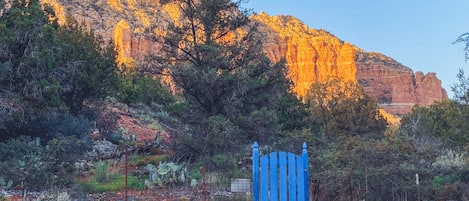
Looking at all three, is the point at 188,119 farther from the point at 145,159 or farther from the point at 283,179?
the point at 283,179

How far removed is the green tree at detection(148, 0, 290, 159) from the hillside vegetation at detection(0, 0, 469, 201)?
31 mm

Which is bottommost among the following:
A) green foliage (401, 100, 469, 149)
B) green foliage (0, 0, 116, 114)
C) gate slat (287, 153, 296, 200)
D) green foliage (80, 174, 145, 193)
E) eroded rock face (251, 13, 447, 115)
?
green foliage (80, 174, 145, 193)

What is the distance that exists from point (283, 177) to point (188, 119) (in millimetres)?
7821

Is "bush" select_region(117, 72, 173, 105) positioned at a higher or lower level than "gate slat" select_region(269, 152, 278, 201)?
higher

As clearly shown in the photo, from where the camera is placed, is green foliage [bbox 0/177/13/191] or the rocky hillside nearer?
green foliage [bbox 0/177/13/191]

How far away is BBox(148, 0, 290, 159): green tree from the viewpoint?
13438 mm

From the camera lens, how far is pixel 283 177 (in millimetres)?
6801

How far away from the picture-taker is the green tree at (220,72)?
13.4m

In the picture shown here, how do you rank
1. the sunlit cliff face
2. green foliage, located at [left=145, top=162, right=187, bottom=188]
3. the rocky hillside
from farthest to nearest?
the sunlit cliff face, the rocky hillside, green foliage, located at [left=145, top=162, right=187, bottom=188]

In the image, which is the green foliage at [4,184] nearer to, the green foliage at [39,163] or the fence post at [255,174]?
the green foliage at [39,163]

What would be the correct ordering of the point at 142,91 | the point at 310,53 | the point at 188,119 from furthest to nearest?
the point at 310,53 < the point at 142,91 < the point at 188,119

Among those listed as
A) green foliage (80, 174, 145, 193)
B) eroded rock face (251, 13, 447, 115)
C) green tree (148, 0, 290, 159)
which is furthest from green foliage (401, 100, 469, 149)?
eroded rock face (251, 13, 447, 115)

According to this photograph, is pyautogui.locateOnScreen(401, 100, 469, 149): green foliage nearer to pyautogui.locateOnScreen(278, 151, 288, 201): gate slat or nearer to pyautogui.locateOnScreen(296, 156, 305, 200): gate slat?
pyautogui.locateOnScreen(296, 156, 305, 200): gate slat

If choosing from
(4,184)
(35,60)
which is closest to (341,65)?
(35,60)
